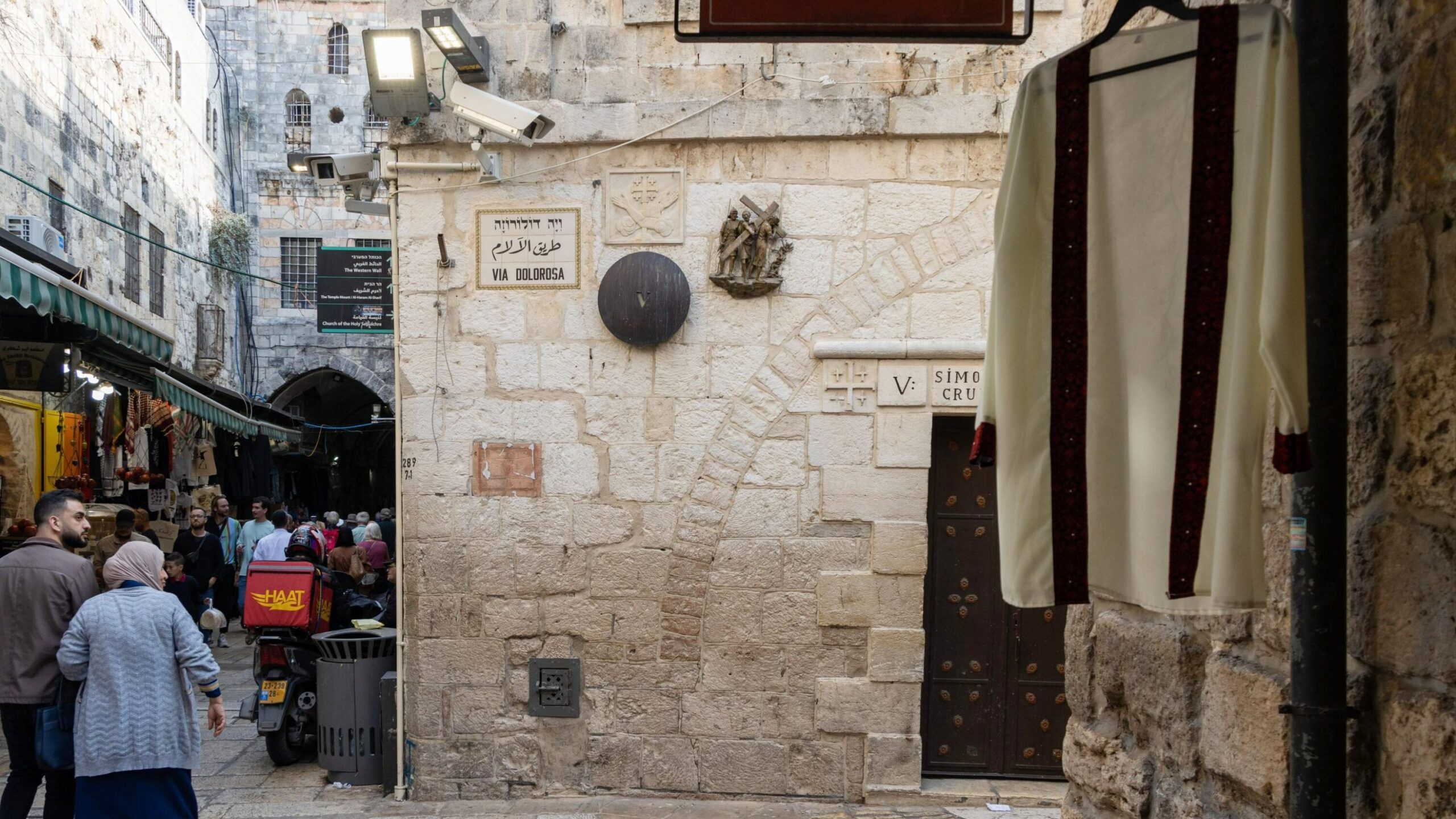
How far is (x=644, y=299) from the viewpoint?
226 inches

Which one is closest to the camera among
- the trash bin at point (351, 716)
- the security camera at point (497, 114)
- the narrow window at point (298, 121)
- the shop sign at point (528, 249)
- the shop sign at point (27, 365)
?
the security camera at point (497, 114)

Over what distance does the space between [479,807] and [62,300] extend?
3443mm

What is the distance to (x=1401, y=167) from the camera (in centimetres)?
171

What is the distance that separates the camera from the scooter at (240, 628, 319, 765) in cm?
641

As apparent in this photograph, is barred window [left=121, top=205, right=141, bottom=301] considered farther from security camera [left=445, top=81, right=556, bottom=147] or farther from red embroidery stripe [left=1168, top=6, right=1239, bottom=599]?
red embroidery stripe [left=1168, top=6, right=1239, bottom=599]

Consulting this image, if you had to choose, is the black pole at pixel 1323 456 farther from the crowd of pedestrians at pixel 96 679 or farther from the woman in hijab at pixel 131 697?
the woman in hijab at pixel 131 697

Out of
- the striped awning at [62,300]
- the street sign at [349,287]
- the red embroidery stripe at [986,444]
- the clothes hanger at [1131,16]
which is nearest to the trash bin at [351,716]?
the striped awning at [62,300]

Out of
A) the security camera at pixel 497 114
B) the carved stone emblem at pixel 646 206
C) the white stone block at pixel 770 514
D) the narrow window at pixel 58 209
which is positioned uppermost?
the narrow window at pixel 58 209

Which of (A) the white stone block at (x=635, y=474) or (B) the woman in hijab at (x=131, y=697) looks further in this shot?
(A) the white stone block at (x=635, y=474)

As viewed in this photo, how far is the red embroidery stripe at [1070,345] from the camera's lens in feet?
6.82

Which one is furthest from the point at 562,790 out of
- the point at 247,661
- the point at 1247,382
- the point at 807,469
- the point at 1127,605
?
the point at 247,661

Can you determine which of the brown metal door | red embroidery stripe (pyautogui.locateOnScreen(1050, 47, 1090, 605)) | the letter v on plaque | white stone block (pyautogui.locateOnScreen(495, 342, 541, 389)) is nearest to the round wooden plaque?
white stone block (pyautogui.locateOnScreen(495, 342, 541, 389))

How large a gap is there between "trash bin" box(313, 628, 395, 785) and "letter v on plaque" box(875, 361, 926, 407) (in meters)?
3.23

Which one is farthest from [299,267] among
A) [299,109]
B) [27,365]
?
[27,365]
